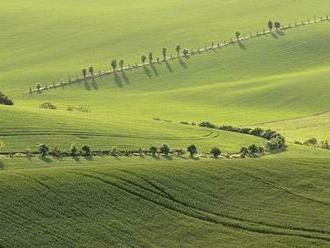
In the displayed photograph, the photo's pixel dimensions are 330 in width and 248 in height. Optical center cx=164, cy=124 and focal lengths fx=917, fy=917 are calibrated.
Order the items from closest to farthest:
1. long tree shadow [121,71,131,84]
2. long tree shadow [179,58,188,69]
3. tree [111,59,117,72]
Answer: long tree shadow [121,71,131,84]
tree [111,59,117,72]
long tree shadow [179,58,188,69]

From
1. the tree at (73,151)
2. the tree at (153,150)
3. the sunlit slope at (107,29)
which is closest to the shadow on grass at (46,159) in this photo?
the tree at (73,151)

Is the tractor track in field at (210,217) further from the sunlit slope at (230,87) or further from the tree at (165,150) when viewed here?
the sunlit slope at (230,87)

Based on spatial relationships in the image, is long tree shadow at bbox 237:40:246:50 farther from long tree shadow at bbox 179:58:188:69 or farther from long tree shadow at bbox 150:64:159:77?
long tree shadow at bbox 150:64:159:77

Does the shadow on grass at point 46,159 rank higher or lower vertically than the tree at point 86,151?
higher

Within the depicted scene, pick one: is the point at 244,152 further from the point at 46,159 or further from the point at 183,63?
the point at 183,63

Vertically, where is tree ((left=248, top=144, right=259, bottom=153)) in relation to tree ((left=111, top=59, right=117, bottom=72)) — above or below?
below

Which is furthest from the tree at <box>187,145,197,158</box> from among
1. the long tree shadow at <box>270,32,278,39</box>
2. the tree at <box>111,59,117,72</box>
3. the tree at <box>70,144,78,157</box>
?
the long tree shadow at <box>270,32,278,39</box>

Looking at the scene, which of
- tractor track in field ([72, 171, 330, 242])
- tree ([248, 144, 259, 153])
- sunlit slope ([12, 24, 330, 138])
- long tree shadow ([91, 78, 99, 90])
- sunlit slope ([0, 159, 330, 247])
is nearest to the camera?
sunlit slope ([0, 159, 330, 247])
